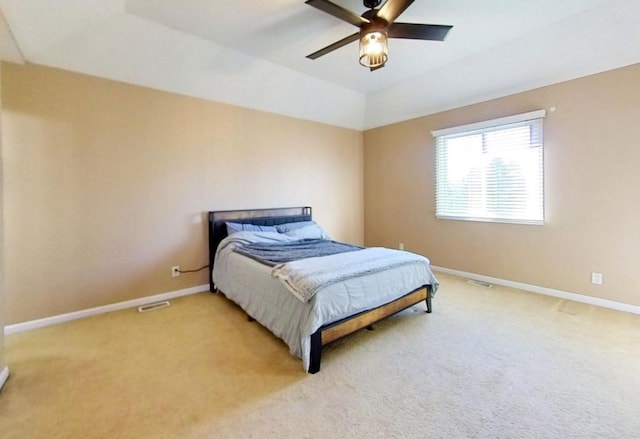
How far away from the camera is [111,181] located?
312cm

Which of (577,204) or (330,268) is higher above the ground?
(577,204)

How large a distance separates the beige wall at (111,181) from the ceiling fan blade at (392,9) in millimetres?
2468

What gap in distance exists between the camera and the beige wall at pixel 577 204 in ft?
9.59

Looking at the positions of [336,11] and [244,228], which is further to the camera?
[244,228]

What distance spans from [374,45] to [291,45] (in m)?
1.37

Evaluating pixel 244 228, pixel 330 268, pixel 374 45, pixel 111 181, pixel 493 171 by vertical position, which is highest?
pixel 374 45

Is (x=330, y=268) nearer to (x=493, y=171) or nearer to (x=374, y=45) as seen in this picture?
(x=374, y=45)

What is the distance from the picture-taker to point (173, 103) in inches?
137

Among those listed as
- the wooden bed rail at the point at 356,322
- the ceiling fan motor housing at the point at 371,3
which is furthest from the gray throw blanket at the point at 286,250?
the ceiling fan motor housing at the point at 371,3

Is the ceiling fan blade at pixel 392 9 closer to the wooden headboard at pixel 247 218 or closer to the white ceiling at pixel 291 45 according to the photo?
the white ceiling at pixel 291 45

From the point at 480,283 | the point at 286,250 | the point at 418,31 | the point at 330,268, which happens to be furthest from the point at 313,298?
the point at 480,283

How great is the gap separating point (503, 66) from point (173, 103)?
12.9 feet

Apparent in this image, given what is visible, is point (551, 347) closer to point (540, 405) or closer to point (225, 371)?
point (540, 405)

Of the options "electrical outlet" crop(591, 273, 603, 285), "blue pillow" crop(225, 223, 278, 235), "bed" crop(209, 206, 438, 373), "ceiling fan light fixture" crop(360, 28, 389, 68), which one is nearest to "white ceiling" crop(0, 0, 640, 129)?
"ceiling fan light fixture" crop(360, 28, 389, 68)
